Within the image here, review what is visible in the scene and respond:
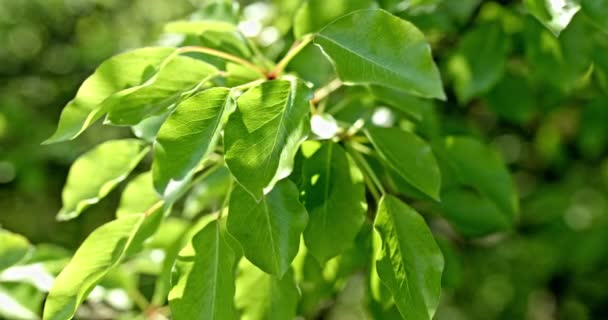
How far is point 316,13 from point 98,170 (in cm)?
40

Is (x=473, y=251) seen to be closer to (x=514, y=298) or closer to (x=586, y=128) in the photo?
(x=514, y=298)

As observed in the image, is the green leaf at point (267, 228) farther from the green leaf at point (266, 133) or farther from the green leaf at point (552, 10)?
the green leaf at point (552, 10)

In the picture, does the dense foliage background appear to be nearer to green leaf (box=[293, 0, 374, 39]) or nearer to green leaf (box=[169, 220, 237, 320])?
green leaf (box=[293, 0, 374, 39])

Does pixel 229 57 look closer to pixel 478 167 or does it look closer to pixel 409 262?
pixel 409 262

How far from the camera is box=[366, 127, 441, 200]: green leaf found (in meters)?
1.02

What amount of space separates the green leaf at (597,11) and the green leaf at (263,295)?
52cm

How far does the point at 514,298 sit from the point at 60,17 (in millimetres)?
2105

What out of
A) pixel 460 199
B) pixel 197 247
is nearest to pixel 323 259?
pixel 197 247

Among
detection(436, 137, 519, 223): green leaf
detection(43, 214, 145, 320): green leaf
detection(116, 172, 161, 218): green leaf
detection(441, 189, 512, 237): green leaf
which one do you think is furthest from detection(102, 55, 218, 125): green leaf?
detection(441, 189, 512, 237): green leaf

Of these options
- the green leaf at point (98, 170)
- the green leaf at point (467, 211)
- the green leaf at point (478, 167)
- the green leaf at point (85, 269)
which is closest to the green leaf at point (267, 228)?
the green leaf at point (85, 269)

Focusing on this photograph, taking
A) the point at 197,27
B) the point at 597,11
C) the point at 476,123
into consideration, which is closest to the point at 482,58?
the point at 597,11

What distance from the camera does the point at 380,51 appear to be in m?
0.94

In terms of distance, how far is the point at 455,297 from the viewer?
3197 millimetres

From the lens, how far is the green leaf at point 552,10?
974 millimetres
